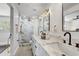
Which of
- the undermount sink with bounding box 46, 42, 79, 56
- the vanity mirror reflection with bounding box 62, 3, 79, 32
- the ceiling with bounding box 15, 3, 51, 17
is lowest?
the undermount sink with bounding box 46, 42, 79, 56

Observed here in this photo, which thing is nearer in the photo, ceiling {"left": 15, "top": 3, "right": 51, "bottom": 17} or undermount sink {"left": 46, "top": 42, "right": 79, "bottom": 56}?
undermount sink {"left": 46, "top": 42, "right": 79, "bottom": 56}

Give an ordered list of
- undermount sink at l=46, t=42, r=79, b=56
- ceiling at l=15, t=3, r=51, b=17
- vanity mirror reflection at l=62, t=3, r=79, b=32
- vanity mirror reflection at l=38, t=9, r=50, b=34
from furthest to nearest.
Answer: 1. vanity mirror reflection at l=38, t=9, r=50, b=34
2. ceiling at l=15, t=3, r=51, b=17
3. vanity mirror reflection at l=62, t=3, r=79, b=32
4. undermount sink at l=46, t=42, r=79, b=56

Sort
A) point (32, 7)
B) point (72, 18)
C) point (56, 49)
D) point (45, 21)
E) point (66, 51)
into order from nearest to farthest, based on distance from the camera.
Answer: point (66, 51), point (56, 49), point (72, 18), point (32, 7), point (45, 21)

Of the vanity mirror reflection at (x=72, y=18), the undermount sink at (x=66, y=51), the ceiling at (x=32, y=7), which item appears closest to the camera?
the undermount sink at (x=66, y=51)

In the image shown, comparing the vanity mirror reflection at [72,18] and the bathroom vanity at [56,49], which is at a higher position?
the vanity mirror reflection at [72,18]

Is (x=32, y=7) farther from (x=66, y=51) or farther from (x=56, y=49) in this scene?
(x=66, y=51)

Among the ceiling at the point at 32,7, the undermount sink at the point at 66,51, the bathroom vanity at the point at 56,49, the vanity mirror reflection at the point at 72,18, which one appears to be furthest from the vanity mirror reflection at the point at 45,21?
the undermount sink at the point at 66,51

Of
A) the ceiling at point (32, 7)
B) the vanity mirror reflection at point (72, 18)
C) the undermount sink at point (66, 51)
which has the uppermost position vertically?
the ceiling at point (32, 7)

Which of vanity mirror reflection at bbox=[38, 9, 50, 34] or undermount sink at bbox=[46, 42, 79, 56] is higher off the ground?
vanity mirror reflection at bbox=[38, 9, 50, 34]

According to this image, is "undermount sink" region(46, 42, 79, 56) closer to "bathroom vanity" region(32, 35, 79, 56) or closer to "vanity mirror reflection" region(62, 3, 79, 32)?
"bathroom vanity" region(32, 35, 79, 56)

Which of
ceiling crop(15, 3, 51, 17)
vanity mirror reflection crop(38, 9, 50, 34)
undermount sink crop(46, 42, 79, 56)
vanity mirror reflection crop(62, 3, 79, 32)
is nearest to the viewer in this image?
→ undermount sink crop(46, 42, 79, 56)

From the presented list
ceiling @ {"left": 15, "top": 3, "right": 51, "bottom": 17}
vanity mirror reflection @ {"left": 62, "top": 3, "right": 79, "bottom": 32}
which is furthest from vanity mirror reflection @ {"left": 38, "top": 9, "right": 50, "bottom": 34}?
vanity mirror reflection @ {"left": 62, "top": 3, "right": 79, "bottom": 32}

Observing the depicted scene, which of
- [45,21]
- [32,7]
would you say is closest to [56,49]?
[45,21]

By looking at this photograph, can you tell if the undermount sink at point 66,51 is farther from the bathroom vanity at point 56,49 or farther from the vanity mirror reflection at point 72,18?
the vanity mirror reflection at point 72,18
